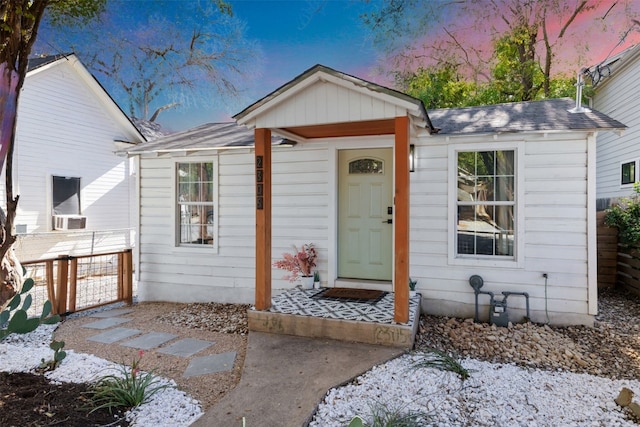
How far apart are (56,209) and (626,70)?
46.9 feet

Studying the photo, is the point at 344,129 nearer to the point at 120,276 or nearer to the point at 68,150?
the point at 120,276

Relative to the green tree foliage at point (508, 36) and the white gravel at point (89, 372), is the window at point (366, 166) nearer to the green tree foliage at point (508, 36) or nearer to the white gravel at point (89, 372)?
the white gravel at point (89, 372)

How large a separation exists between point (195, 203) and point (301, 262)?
219 cm

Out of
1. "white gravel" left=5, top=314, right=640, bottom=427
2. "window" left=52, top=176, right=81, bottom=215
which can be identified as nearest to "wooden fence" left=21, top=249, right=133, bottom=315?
"window" left=52, top=176, right=81, bottom=215

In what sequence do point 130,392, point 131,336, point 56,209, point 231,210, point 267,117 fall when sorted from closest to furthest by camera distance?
1. point 130,392
2. point 267,117
3. point 131,336
4. point 231,210
5. point 56,209

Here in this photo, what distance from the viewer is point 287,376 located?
3244 millimetres

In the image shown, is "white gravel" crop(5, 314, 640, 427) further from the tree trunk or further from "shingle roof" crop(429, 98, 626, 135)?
"shingle roof" crop(429, 98, 626, 135)

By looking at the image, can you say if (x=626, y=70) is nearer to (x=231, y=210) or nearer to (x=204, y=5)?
(x=231, y=210)

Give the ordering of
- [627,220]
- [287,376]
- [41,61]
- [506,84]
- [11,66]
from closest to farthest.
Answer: [11,66]
[287,376]
[627,220]
[41,61]
[506,84]

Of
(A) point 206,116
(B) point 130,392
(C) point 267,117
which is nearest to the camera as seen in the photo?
(B) point 130,392

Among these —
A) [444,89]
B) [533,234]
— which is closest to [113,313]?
[533,234]

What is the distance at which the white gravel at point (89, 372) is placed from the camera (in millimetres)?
2655

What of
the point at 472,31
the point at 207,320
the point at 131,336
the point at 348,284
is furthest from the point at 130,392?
the point at 472,31

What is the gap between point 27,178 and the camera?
843 cm
